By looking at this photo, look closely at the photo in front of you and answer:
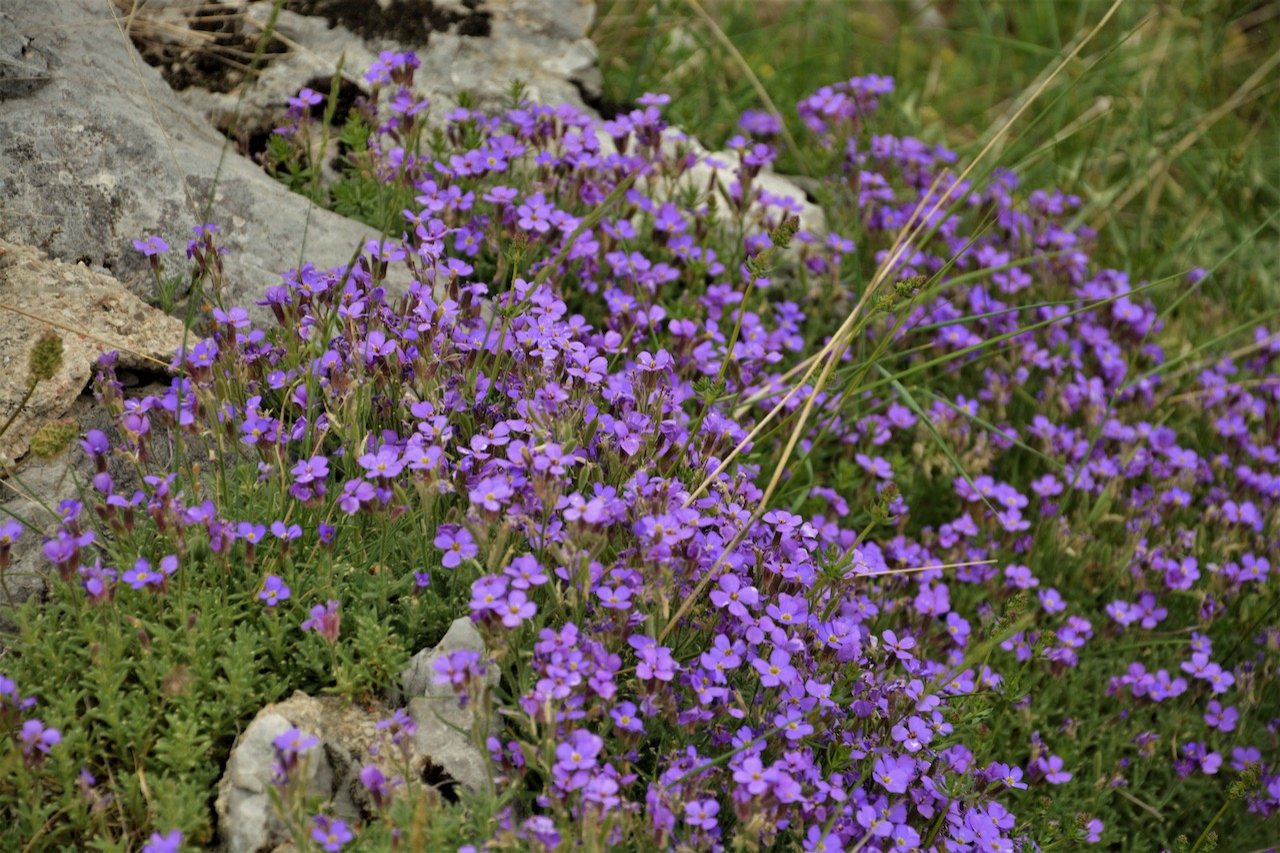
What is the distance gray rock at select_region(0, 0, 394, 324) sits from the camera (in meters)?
4.09

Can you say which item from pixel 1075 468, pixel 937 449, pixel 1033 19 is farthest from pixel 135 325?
pixel 1033 19

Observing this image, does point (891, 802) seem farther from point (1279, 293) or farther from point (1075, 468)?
point (1279, 293)

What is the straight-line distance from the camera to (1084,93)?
768 cm

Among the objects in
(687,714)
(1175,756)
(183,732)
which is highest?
(687,714)

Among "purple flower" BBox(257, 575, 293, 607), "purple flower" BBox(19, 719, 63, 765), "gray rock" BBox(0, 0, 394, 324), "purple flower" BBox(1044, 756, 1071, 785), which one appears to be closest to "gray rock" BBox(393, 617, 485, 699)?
"purple flower" BBox(257, 575, 293, 607)

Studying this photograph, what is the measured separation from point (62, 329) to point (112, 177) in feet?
2.29

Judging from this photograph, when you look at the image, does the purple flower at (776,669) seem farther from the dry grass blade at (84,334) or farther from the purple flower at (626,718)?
the dry grass blade at (84,334)

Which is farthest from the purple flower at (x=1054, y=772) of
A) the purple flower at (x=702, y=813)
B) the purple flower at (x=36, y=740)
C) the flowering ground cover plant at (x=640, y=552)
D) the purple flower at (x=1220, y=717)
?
the purple flower at (x=36, y=740)

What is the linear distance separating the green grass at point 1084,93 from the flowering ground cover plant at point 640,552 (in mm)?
1225

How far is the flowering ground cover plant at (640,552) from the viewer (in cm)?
302

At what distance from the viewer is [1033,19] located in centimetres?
802

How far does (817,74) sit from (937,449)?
3.22m

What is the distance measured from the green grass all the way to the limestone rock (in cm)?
285

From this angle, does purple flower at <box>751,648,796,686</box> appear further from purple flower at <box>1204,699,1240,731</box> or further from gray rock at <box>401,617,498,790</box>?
purple flower at <box>1204,699,1240,731</box>
